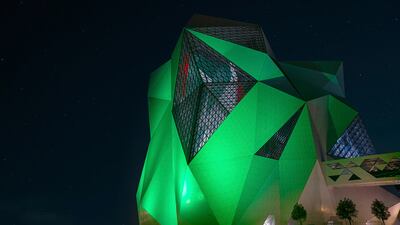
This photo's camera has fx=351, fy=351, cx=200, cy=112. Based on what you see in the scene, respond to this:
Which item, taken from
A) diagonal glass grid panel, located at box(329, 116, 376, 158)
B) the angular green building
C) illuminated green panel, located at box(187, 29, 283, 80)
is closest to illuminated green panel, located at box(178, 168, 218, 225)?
the angular green building

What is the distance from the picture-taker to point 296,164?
34.9 meters

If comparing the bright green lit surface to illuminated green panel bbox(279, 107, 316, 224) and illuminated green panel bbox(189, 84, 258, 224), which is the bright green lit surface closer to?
illuminated green panel bbox(189, 84, 258, 224)

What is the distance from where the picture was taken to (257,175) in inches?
1276

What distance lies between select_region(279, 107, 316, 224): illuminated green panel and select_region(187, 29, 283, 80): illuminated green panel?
5405mm

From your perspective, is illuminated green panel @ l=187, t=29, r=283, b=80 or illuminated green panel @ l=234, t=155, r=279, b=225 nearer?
illuminated green panel @ l=234, t=155, r=279, b=225

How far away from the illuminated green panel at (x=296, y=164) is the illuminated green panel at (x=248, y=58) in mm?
5405

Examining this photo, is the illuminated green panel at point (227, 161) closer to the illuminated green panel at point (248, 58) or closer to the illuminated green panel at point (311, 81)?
the illuminated green panel at point (248, 58)

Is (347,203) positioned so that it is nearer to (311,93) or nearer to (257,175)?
(257,175)

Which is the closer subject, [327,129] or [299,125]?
[299,125]

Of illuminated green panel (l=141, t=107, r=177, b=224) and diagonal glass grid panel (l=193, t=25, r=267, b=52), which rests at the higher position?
diagonal glass grid panel (l=193, t=25, r=267, b=52)

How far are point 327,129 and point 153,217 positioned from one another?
2232 centimetres

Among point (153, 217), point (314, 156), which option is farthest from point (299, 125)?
point (153, 217)

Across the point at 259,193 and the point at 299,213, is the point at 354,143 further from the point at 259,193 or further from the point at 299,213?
the point at 259,193

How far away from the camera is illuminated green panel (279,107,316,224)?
110 feet
